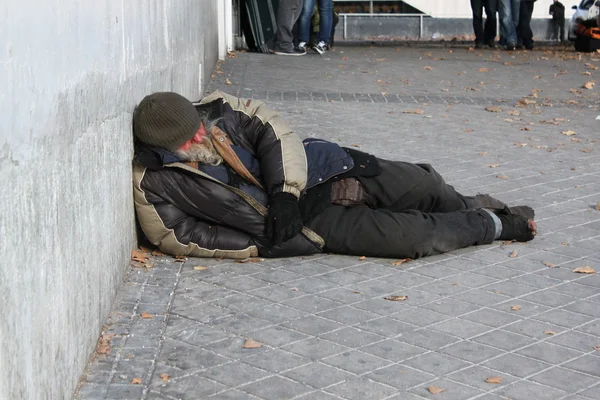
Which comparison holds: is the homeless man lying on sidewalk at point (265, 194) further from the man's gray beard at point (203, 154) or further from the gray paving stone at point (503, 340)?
the gray paving stone at point (503, 340)

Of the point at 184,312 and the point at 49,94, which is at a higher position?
the point at 49,94

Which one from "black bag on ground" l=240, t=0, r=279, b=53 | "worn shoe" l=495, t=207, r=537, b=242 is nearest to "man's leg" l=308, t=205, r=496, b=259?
"worn shoe" l=495, t=207, r=537, b=242

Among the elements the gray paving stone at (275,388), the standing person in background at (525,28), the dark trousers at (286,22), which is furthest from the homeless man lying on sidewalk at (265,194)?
the standing person in background at (525,28)

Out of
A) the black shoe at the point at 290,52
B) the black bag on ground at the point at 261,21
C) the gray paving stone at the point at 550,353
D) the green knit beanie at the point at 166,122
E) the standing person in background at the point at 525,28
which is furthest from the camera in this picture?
the standing person in background at the point at 525,28

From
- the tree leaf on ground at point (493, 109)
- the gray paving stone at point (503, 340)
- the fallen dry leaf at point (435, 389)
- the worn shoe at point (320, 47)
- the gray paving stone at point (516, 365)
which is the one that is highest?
the worn shoe at point (320, 47)

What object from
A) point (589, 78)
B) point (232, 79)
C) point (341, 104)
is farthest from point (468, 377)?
point (589, 78)

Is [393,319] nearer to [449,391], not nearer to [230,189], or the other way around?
[449,391]

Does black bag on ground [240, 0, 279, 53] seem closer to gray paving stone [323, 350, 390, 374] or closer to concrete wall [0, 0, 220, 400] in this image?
concrete wall [0, 0, 220, 400]

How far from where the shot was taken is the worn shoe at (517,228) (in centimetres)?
589

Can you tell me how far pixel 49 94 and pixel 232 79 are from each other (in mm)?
9733

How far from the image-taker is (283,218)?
5227 mm

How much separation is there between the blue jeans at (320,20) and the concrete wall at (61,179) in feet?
37.7

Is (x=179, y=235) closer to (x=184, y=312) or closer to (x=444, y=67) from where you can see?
(x=184, y=312)

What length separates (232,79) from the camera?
42.3 ft
